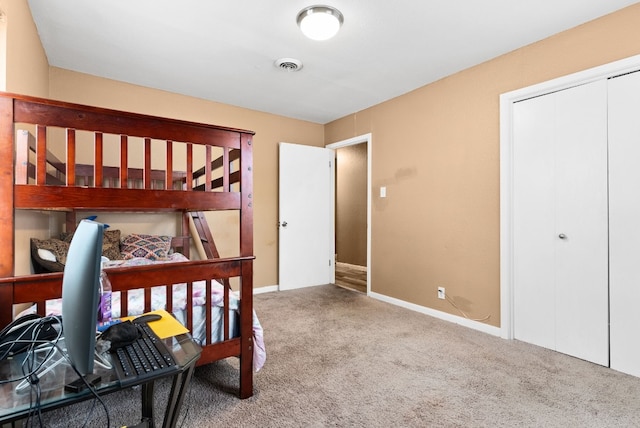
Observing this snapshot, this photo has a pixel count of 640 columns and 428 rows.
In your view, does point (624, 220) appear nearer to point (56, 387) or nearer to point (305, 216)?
point (56, 387)

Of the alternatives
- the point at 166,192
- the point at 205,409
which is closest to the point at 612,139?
the point at 166,192

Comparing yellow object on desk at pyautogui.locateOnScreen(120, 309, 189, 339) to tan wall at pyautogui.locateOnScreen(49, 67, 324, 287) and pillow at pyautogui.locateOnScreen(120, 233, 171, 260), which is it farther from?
tan wall at pyautogui.locateOnScreen(49, 67, 324, 287)

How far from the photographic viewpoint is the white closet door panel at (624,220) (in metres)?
2.07

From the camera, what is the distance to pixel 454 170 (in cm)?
310

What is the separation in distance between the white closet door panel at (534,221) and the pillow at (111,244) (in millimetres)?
3449

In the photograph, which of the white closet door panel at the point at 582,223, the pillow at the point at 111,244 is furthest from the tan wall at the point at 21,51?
the white closet door panel at the point at 582,223

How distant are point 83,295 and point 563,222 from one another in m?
2.90

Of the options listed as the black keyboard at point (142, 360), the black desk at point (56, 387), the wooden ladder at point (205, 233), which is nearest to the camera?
the black desk at point (56, 387)

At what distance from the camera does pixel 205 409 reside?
1.70m

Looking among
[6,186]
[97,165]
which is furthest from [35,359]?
[97,165]

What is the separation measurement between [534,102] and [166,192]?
277 centimetres

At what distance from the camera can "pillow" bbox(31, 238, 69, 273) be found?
1.98 meters

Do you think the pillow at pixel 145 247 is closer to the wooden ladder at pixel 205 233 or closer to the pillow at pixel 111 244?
the pillow at pixel 111 244

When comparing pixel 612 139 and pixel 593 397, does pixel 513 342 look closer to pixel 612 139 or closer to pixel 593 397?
pixel 593 397
